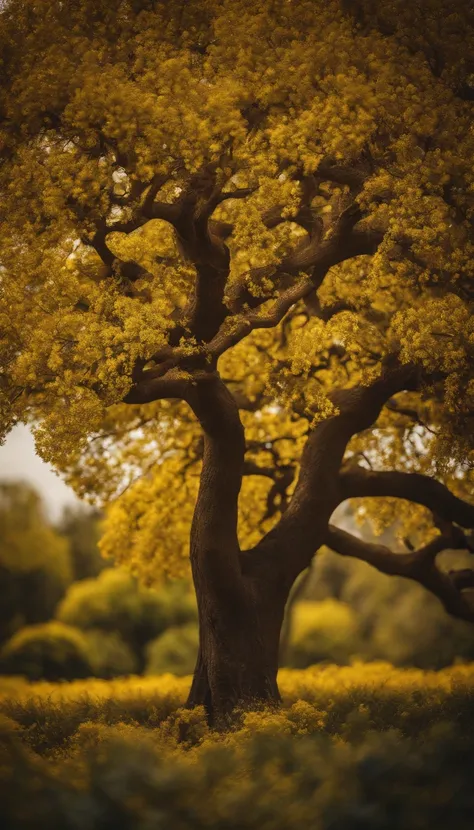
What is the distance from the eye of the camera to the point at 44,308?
11789mm

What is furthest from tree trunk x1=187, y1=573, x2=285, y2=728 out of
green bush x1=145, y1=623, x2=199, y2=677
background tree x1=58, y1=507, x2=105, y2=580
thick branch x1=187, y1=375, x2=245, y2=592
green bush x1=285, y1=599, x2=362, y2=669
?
background tree x1=58, y1=507, x2=105, y2=580

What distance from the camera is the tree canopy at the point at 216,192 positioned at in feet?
37.3

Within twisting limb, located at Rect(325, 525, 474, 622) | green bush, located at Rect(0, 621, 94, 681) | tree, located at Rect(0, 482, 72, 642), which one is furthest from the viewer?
tree, located at Rect(0, 482, 72, 642)

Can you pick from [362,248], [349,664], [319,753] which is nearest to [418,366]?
[362,248]

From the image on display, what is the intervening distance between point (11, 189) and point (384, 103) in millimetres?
5078

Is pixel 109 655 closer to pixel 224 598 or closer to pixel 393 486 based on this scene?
pixel 393 486

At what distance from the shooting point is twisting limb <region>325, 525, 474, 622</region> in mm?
17156

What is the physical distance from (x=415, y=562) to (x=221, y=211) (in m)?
8.04

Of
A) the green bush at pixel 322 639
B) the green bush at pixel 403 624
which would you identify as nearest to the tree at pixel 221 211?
the green bush at pixel 322 639

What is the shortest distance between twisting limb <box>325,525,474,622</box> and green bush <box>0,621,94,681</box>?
13.5 meters

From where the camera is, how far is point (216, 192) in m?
11.9

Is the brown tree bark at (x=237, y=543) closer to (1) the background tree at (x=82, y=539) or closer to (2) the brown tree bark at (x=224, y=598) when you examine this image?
(2) the brown tree bark at (x=224, y=598)

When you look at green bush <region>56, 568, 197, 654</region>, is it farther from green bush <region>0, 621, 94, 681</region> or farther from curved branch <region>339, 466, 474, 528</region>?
curved branch <region>339, 466, 474, 528</region>

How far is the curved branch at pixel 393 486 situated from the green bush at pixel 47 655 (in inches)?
590
